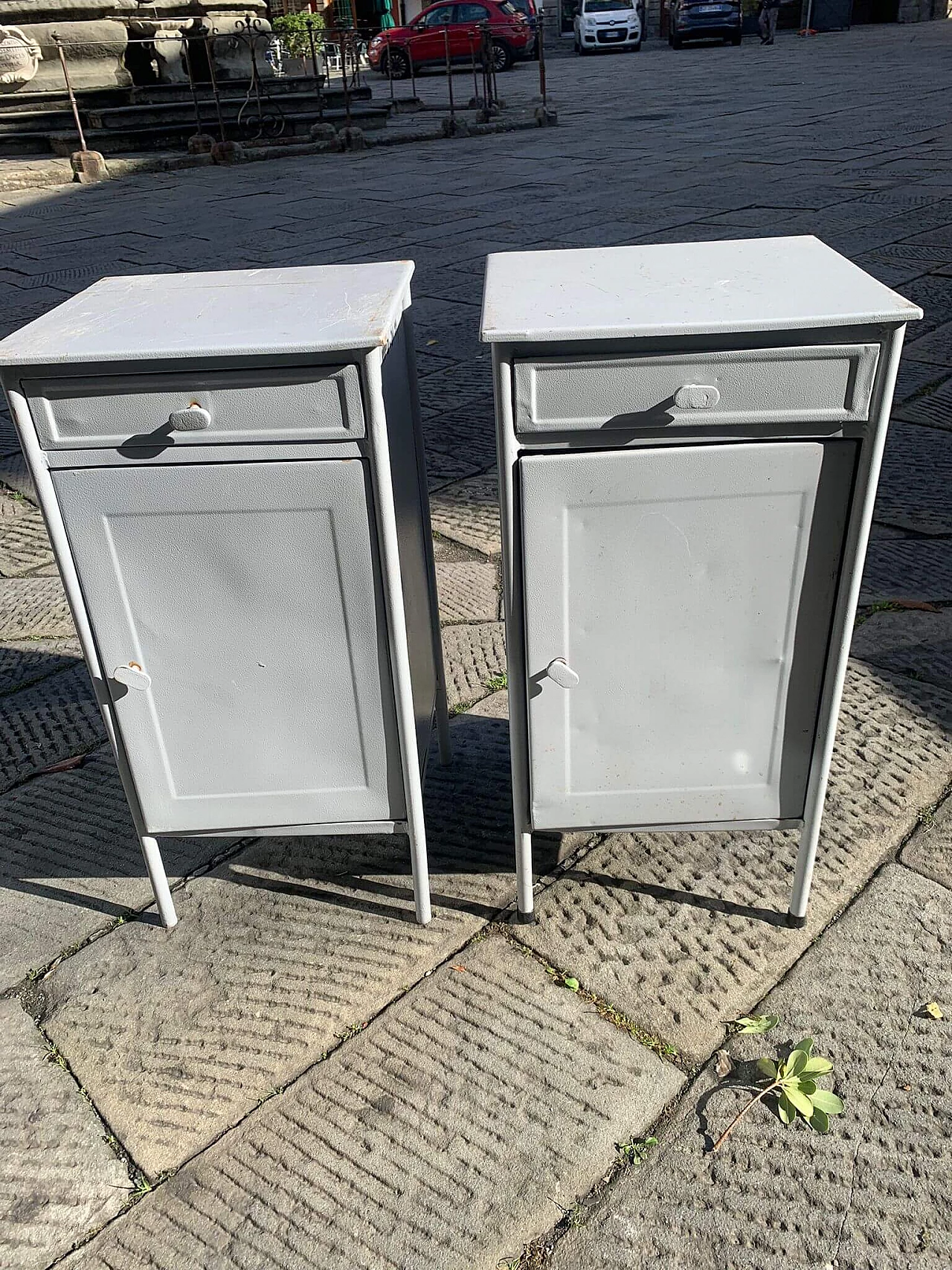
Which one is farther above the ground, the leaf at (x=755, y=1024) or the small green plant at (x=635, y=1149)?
the small green plant at (x=635, y=1149)

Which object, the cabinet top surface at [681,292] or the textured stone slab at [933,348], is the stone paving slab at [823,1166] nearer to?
the cabinet top surface at [681,292]

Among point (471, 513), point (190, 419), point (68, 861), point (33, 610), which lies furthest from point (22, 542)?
point (190, 419)

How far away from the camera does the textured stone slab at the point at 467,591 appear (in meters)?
3.45

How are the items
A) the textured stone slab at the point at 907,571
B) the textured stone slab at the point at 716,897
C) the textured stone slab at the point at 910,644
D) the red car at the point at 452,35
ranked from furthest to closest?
the red car at the point at 452,35 → the textured stone slab at the point at 907,571 → the textured stone slab at the point at 910,644 → the textured stone slab at the point at 716,897

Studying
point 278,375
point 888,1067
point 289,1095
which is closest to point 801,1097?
point 888,1067

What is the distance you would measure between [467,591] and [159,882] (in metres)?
1.66

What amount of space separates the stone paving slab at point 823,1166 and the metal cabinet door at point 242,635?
2.78 feet

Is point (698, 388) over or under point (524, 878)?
over

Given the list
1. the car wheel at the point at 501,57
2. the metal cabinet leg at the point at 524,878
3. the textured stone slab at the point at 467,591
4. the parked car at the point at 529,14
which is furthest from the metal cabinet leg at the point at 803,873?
the parked car at the point at 529,14

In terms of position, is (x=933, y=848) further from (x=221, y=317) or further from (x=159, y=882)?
(x=221, y=317)

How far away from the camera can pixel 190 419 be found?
179cm

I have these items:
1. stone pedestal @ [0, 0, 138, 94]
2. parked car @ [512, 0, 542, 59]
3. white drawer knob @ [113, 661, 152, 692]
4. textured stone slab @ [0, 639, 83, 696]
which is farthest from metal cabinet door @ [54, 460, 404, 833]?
parked car @ [512, 0, 542, 59]

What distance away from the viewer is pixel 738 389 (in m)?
1.73

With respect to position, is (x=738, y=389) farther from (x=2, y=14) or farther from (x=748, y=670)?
(x=2, y=14)
